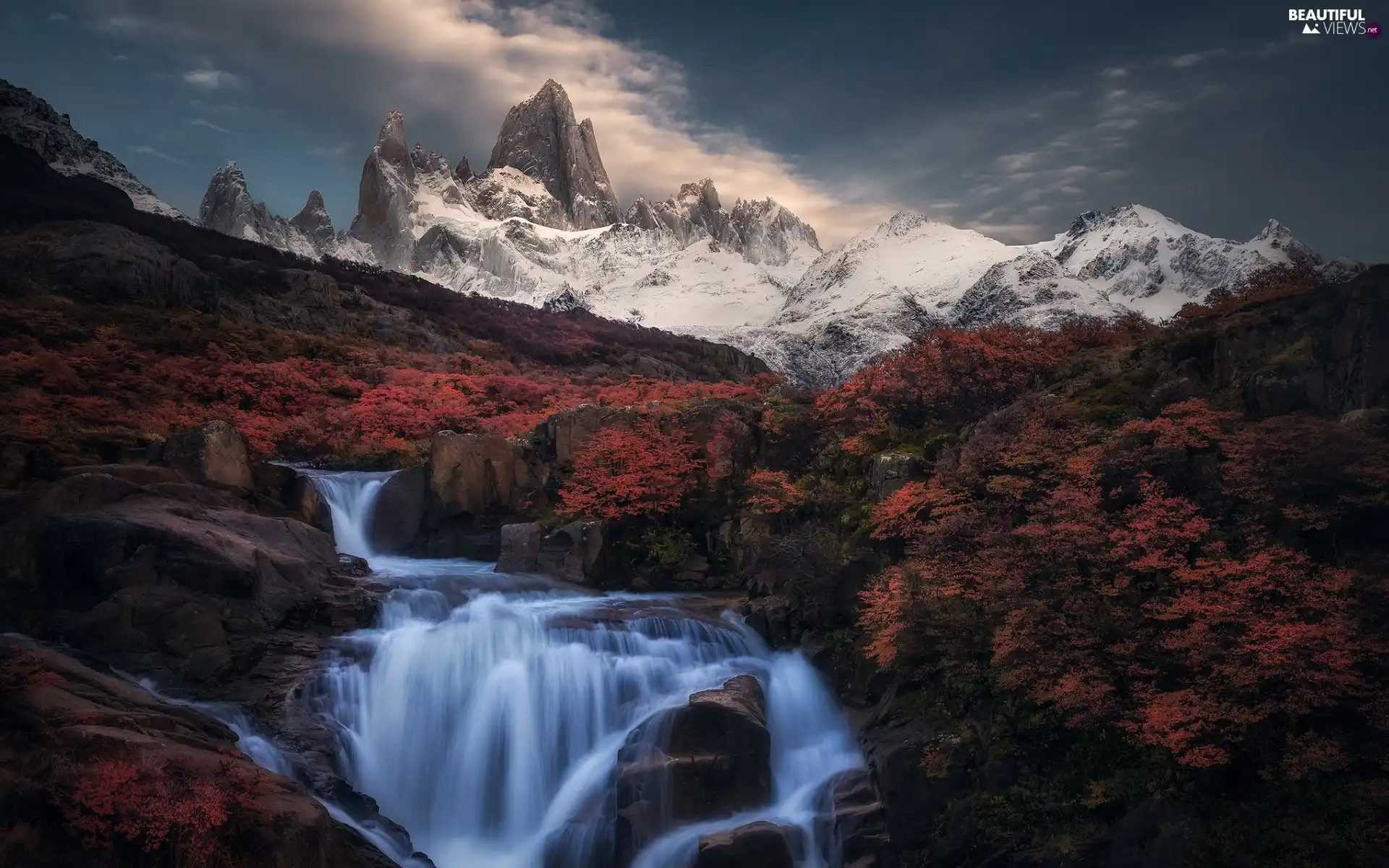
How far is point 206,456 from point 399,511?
18.4 ft

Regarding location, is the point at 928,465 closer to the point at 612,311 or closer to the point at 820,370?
the point at 820,370

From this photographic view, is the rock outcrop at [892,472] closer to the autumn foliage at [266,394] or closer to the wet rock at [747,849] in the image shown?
the wet rock at [747,849]

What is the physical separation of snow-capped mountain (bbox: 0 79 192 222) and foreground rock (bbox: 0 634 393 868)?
4607 centimetres

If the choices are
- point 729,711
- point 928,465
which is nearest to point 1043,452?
point 928,465

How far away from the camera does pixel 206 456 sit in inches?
652

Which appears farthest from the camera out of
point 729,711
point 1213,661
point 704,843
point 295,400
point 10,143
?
point 10,143

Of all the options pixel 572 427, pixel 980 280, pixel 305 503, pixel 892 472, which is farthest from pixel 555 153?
pixel 892 472

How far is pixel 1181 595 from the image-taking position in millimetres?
9672

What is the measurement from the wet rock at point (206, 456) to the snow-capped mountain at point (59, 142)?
37311 millimetres

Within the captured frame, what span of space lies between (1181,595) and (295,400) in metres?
26.6

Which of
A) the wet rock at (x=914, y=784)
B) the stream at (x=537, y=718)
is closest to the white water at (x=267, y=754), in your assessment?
the stream at (x=537, y=718)

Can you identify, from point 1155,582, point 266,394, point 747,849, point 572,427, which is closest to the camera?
point 1155,582

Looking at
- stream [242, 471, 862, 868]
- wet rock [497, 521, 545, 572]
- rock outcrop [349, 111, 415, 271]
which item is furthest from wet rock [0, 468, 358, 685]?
rock outcrop [349, 111, 415, 271]

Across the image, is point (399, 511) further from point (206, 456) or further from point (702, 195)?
point (702, 195)
